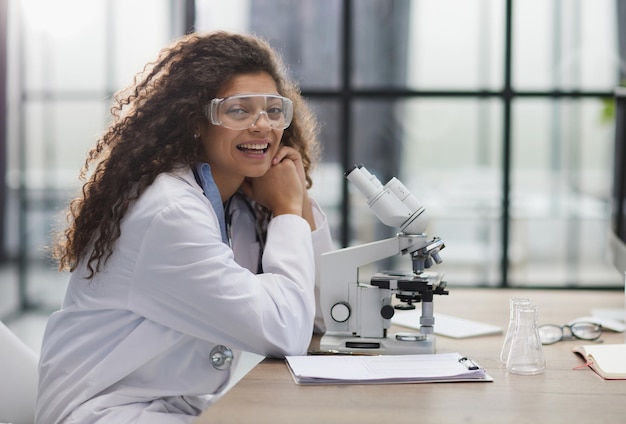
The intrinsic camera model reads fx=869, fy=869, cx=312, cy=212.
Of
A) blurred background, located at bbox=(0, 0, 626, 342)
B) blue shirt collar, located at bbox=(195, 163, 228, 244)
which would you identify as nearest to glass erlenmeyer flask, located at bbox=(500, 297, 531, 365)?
blue shirt collar, located at bbox=(195, 163, 228, 244)

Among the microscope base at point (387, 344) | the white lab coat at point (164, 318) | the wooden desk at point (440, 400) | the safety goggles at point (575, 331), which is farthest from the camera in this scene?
the safety goggles at point (575, 331)

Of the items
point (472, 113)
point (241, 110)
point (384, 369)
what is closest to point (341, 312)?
point (384, 369)

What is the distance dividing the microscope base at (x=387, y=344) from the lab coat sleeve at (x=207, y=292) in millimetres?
121

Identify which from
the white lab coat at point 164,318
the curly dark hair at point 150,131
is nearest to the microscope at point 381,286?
the white lab coat at point 164,318

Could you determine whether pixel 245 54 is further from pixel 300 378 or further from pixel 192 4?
pixel 192 4

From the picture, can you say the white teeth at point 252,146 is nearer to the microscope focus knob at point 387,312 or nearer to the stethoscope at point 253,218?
the stethoscope at point 253,218

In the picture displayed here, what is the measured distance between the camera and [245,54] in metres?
2.13

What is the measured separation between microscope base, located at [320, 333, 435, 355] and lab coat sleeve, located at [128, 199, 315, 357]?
121 mm

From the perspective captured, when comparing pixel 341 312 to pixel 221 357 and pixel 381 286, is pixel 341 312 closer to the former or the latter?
pixel 381 286

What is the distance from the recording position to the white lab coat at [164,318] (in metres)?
1.80

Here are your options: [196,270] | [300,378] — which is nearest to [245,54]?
[196,270]

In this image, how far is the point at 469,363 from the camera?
1799 millimetres

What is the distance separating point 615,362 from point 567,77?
3.08 metres

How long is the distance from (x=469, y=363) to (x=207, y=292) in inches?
22.1
